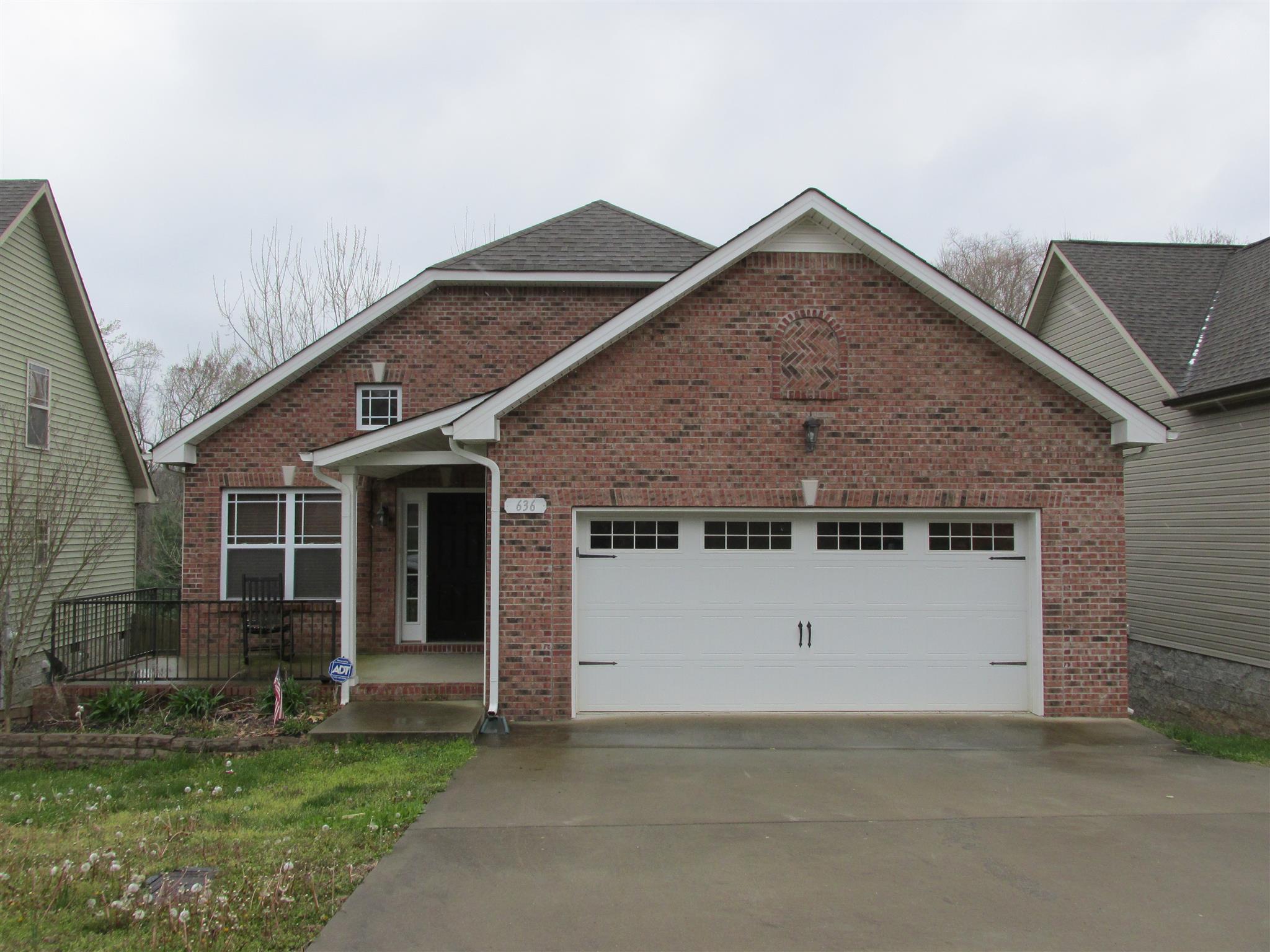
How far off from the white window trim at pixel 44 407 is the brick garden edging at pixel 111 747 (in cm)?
696

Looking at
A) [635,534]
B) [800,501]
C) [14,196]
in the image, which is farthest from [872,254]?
[14,196]

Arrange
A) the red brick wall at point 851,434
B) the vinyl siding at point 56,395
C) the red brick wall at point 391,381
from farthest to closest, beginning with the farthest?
the vinyl siding at point 56,395, the red brick wall at point 391,381, the red brick wall at point 851,434

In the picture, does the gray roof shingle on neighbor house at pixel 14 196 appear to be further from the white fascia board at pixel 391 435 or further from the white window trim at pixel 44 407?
the white fascia board at pixel 391 435

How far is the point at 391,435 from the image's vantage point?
903cm

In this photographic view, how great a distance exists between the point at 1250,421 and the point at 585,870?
38.6ft

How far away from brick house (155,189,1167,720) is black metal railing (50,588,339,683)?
2.06 meters

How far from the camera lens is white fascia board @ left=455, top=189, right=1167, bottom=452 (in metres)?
8.95

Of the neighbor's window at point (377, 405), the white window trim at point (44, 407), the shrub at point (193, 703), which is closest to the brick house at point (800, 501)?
the shrub at point (193, 703)

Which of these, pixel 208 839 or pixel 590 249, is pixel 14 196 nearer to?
pixel 590 249

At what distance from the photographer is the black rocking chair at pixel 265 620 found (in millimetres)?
11016

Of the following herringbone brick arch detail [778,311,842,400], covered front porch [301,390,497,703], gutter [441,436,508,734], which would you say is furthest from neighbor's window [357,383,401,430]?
herringbone brick arch detail [778,311,842,400]

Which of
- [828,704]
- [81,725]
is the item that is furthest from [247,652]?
[828,704]

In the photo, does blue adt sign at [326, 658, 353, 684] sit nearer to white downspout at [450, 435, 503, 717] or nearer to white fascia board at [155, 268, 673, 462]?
white downspout at [450, 435, 503, 717]

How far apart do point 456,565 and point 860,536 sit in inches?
236
